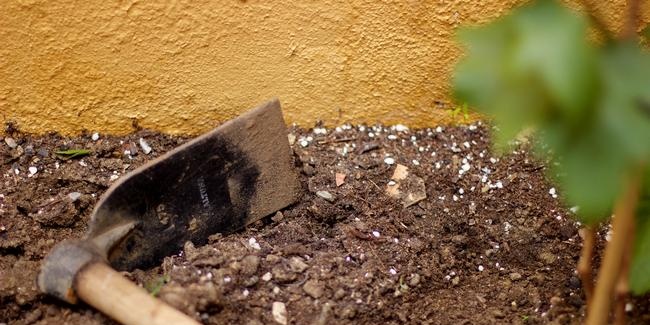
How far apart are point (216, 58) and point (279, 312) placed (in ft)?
1.92

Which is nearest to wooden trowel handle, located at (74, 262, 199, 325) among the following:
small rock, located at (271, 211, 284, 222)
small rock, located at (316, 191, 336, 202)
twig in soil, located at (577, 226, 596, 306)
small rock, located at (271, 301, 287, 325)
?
small rock, located at (271, 301, 287, 325)

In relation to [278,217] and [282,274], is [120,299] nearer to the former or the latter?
[282,274]

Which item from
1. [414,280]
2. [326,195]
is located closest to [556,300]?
[414,280]

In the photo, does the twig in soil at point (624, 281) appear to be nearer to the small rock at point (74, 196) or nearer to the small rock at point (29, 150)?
the small rock at point (74, 196)

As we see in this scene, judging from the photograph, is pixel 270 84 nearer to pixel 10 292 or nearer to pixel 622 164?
pixel 10 292

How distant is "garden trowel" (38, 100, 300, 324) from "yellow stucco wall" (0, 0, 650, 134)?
186 mm

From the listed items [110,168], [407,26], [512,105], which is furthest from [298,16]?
[512,105]

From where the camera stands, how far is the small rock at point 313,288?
1.65 metres

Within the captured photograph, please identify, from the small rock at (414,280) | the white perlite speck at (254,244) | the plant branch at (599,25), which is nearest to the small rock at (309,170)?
the white perlite speck at (254,244)

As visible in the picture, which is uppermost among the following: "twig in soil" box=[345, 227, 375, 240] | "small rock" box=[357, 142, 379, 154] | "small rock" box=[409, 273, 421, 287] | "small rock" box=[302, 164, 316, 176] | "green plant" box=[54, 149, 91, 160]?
"green plant" box=[54, 149, 91, 160]

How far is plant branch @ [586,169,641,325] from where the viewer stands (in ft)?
3.80

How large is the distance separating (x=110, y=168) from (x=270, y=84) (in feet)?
1.32

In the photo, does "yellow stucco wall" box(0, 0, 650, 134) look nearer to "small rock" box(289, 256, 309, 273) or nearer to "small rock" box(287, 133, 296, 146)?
"small rock" box(287, 133, 296, 146)

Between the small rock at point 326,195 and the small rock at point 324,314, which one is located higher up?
the small rock at point 326,195
